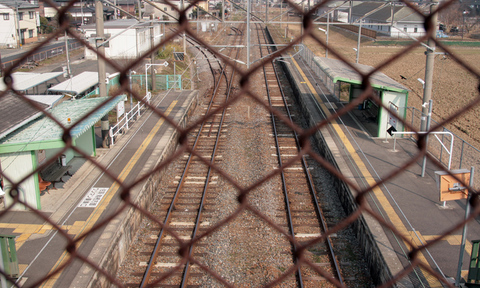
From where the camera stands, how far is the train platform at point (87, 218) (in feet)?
15.0

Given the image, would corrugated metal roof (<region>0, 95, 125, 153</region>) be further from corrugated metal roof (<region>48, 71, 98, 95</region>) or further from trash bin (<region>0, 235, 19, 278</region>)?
corrugated metal roof (<region>48, 71, 98, 95</region>)

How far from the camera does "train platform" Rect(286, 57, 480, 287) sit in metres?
4.64

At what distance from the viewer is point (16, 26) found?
59.9ft

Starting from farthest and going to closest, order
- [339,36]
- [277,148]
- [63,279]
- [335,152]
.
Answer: [339,36], [277,148], [335,152], [63,279]

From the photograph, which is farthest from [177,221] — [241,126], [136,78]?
[136,78]

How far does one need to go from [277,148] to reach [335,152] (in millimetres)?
1453

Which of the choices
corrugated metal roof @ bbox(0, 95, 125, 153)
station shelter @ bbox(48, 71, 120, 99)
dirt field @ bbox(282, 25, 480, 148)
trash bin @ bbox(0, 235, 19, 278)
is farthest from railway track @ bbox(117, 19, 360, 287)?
station shelter @ bbox(48, 71, 120, 99)

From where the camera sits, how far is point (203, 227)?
20.0 feet

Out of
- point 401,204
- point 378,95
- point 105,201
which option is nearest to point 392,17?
point 378,95

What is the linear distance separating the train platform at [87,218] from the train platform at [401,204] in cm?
307

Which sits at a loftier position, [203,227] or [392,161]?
Answer: [392,161]

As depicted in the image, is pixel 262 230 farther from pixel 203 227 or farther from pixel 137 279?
pixel 137 279

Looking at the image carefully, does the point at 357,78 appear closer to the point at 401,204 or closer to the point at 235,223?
the point at 401,204

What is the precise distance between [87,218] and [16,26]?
1600cm
